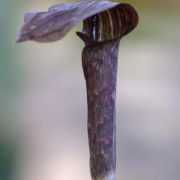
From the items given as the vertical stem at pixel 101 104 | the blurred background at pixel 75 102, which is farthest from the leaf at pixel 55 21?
the blurred background at pixel 75 102

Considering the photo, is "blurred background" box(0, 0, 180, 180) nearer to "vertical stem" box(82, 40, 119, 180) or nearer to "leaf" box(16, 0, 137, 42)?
"vertical stem" box(82, 40, 119, 180)

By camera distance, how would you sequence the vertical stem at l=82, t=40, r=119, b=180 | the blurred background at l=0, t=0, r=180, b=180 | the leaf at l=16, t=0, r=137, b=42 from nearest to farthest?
the leaf at l=16, t=0, r=137, b=42
the vertical stem at l=82, t=40, r=119, b=180
the blurred background at l=0, t=0, r=180, b=180

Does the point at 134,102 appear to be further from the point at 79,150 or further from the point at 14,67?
the point at 14,67

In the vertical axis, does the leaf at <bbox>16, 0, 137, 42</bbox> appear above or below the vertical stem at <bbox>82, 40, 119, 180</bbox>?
above

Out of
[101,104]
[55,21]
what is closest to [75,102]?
[101,104]

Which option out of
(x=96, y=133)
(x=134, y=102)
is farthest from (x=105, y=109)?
(x=134, y=102)

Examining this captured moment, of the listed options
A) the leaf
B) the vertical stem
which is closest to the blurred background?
the vertical stem
